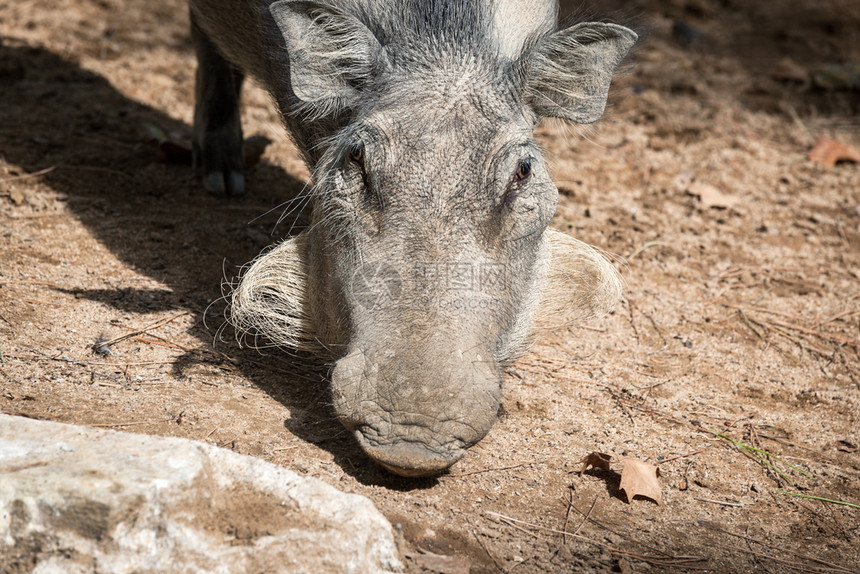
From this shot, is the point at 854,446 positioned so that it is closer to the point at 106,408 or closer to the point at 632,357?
the point at 632,357

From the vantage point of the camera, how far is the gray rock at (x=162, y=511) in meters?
1.72

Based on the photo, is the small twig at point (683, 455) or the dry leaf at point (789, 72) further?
the dry leaf at point (789, 72)

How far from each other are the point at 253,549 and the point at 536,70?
1.83 meters

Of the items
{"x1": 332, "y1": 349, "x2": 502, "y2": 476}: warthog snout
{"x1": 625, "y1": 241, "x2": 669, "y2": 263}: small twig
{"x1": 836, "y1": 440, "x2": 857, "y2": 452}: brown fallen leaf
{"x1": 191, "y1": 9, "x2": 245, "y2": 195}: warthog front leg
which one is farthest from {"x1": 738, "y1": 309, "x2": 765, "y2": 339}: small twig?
{"x1": 191, "y1": 9, "x2": 245, "y2": 195}: warthog front leg

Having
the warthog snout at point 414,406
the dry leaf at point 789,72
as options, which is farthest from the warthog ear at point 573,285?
the dry leaf at point 789,72

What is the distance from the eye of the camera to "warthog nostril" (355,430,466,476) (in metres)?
2.18

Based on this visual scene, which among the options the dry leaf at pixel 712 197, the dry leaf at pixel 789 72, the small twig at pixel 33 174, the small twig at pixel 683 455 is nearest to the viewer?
the small twig at pixel 683 455

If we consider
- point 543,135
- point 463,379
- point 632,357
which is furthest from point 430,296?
point 543,135

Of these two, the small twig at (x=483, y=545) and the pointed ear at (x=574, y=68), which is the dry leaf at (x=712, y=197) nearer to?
the pointed ear at (x=574, y=68)

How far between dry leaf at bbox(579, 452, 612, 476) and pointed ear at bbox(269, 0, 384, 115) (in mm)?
1418

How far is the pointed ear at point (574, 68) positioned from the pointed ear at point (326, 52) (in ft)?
1.79

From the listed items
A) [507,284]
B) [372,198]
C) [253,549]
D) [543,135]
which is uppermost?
[372,198]

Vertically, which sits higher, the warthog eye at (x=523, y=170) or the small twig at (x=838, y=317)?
the warthog eye at (x=523, y=170)

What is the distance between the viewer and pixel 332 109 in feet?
9.53
